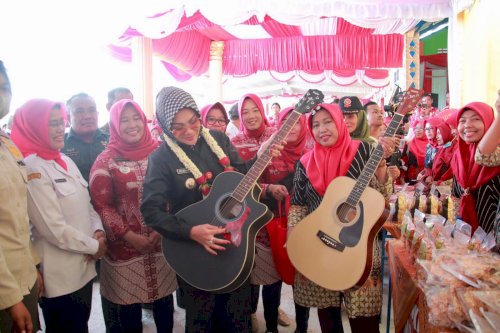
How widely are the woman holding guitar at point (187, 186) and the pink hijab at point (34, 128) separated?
539 millimetres

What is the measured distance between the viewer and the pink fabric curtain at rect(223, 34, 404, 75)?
9.41m

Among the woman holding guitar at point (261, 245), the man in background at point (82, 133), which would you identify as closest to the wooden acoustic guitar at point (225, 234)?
the woman holding guitar at point (261, 245)

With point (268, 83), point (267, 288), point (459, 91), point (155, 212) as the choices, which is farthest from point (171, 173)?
point (268, 83)

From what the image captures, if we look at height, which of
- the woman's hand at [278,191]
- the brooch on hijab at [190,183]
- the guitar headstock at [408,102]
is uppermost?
the guitar headstock at [408,102]

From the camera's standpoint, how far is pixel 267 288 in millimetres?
2574

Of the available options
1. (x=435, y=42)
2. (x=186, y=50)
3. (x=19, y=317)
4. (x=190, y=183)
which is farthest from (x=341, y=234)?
(x=435, y=42)

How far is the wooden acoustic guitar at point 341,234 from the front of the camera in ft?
5.84

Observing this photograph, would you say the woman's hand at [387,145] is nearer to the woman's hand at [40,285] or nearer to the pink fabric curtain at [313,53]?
the woman's hand at [40,285]

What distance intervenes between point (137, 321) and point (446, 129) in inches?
139

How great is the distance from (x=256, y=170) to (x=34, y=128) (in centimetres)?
112

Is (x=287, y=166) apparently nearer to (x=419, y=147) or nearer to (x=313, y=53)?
(x=419, y=147)

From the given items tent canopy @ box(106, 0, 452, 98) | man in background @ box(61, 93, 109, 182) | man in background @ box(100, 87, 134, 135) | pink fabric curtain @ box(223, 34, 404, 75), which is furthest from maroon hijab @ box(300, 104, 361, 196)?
pink fabric curtain @ box(223, 34, 404, 75)

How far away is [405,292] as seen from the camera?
1.66 m

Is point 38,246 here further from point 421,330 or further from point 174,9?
point 174,9
